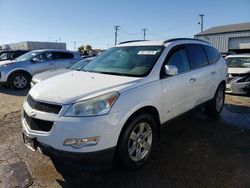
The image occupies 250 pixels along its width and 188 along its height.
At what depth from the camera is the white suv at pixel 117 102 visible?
2.71 metres

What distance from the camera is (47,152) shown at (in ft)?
9.33

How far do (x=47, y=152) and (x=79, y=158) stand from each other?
0.42 m

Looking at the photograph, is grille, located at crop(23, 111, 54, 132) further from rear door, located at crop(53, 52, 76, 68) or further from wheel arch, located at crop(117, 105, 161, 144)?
rear door, located at crop(53, 52, 76, 68)

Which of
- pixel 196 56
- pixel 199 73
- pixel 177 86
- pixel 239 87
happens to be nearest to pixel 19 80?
pixel 196 56

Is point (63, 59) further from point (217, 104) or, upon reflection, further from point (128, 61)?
point (128, 61)

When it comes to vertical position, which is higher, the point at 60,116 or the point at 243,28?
the point at 243,28

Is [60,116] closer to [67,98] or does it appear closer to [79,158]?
[67,98]

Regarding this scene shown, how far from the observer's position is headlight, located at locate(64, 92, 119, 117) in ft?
8.95

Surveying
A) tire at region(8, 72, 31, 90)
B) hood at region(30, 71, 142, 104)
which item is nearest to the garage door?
tire at region(8, 72, 31, 90)

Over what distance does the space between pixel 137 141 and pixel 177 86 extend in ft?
3.90

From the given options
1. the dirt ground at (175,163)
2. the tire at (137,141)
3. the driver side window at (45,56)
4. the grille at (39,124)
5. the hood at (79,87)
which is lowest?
the dirt ground at (175,163)

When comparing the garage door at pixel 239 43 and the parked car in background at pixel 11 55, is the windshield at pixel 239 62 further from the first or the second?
the garage door at pixel 239 43

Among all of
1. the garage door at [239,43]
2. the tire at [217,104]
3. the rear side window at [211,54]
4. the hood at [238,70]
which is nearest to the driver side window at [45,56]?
the rear side window at [211,54]

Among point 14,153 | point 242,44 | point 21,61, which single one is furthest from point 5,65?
point 242,44
